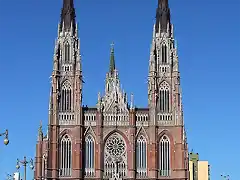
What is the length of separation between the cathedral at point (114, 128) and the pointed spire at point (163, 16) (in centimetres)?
253

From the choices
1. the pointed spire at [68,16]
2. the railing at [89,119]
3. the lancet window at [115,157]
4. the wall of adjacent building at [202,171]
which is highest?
the pointed spire at [68,16]

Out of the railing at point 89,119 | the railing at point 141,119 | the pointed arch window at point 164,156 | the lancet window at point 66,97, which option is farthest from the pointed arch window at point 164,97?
the lancet window at point 66,97

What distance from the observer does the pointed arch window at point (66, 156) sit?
9312 centimetres

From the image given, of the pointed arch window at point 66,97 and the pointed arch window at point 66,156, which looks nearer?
the pointed arch window at point 66,156

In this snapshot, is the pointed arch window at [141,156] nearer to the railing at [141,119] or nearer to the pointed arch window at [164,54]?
the railing at [141,119]

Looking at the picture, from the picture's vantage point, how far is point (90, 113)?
95.8m

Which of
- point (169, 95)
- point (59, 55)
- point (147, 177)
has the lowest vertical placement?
point (147, 177)

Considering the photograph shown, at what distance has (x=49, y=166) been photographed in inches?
3634

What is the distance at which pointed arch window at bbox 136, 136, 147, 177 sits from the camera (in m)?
93.8

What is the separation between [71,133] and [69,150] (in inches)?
98.6

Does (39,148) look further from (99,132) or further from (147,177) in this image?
(147,177)

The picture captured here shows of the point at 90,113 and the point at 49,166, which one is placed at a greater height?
the point at 90,113

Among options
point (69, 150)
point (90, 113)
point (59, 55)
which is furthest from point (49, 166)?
point (59, 55)

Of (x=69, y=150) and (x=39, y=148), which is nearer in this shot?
(x=69, y=150)
